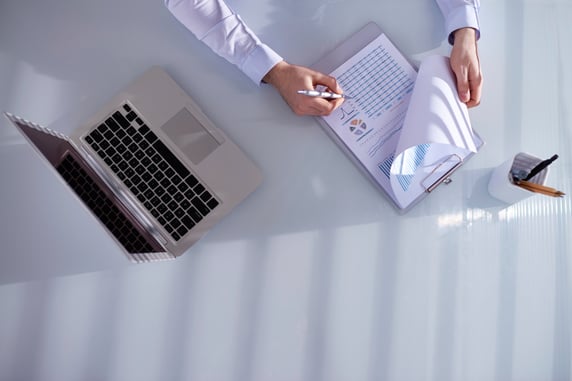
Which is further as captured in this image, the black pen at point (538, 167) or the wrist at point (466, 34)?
the wrist at point (466, 34)

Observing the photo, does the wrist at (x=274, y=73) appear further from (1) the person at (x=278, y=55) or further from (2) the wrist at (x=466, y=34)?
(2) the wrist at (x=466, y=34)

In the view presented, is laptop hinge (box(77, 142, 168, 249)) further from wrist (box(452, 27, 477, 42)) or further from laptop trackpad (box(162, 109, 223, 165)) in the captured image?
wrist (box(452, 27, 477, 42))

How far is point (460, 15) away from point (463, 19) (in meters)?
0.01

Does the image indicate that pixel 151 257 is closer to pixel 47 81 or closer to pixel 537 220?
pixel 47 81

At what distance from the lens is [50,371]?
87 centimetres

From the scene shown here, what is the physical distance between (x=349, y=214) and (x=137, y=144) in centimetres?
44

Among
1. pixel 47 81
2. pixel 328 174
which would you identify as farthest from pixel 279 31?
pixel 47 81

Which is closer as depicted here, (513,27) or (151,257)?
(151,257)

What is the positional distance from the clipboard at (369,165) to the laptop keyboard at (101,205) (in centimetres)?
43

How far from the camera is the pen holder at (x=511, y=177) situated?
0.84 m

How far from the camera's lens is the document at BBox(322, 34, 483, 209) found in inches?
32.6

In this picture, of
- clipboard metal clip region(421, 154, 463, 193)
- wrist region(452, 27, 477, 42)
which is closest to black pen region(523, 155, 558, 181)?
clipboard metal clip region(421, 154, 463, 193)

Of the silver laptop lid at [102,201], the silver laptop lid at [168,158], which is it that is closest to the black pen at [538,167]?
the silver laptop lid at [168,158]

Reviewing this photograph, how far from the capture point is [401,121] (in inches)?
35.9
